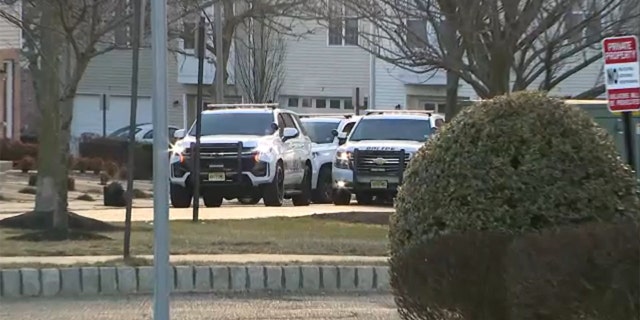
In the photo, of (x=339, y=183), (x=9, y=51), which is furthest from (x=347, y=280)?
(x=9, y=51)

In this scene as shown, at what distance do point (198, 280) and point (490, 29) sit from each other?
542 cm

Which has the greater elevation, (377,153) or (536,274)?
(377,153)

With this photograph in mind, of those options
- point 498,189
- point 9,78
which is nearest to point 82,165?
point 9,78

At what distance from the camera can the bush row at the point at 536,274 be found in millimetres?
5738

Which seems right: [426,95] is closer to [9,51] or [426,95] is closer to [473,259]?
[9,51]

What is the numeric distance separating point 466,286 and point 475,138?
0.83m

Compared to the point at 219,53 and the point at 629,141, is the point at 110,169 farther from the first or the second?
the point at 629,141

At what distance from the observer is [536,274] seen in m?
5.77

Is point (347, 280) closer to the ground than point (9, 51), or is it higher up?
closer to the ground

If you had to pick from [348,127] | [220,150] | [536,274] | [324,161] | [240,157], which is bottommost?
[536,274]

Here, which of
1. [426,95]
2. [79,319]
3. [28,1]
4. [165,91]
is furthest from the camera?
[426,95]

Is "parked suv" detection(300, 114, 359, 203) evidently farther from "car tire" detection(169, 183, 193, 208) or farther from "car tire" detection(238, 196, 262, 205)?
"car tire" detection(169, 183, 193, 208)

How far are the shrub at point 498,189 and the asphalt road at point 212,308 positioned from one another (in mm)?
3065

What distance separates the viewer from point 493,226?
19.8 ft
